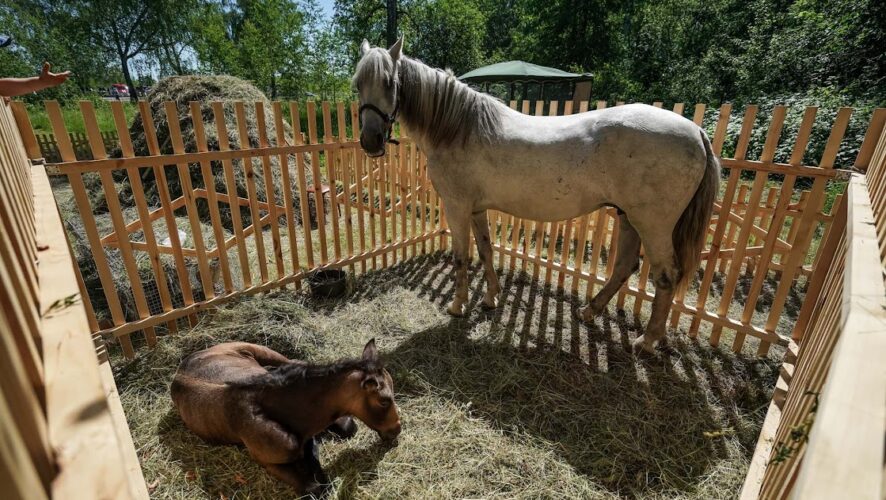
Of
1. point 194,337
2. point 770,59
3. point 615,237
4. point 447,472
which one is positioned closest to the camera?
point 447,472

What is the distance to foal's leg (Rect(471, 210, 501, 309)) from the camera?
13.6ft

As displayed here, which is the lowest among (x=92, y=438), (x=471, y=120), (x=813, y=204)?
(x=813, y=204)

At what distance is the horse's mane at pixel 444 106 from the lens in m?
3.36

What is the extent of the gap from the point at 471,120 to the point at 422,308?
2036 millimetres

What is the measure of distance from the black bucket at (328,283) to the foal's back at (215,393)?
1478mm

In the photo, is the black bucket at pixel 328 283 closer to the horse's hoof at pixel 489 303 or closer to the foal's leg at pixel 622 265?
the horse's hoof at pixel 489 303

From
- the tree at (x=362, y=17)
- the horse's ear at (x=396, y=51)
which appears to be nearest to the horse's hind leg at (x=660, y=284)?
the horse's ear at (x=396, y=51)

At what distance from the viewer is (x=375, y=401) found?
2162 mm

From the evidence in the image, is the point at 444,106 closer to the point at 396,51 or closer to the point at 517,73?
the point at 396,51

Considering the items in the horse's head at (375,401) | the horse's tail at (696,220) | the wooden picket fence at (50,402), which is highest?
the wooden picket fence at (50,402)

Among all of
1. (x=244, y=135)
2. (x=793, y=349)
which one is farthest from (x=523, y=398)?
(x=244, y=135)

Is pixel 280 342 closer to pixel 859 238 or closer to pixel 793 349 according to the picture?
pixel 859 238

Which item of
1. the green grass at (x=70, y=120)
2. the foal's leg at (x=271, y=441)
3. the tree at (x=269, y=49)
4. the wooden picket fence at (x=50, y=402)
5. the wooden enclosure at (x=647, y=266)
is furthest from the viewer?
the tree at (x=269, y=49)

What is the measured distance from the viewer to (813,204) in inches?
116
